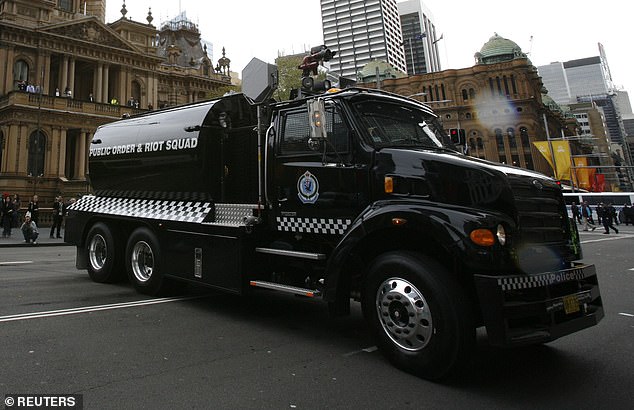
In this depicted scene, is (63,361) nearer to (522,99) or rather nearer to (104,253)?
(104,253)

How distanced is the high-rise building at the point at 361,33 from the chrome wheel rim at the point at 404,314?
87.6m

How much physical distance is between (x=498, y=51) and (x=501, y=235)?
253 ft

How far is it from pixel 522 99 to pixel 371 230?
71.8 metres

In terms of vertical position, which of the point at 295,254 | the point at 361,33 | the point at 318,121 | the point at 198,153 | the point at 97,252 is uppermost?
the point at 361,33

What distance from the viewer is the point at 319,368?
12.6ft

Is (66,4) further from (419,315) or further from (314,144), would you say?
(419,315)

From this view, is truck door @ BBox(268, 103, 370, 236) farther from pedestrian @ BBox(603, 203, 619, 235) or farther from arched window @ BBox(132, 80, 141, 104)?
arched window @ BBox(132, 80, 141, 104)

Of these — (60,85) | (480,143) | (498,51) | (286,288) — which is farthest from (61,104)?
(498,51)

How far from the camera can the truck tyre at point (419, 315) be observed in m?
3.39

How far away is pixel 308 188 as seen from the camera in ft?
16.4

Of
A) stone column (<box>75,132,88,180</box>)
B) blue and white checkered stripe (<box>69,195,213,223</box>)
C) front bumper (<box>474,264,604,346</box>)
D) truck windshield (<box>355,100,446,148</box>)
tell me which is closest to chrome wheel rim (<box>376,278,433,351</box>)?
front bumper (<box>474,264,604,346</box>)

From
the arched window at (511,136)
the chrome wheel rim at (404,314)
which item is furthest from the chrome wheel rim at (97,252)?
the arched window at (511,136)

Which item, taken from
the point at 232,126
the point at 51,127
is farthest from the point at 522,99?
the point at 232,126

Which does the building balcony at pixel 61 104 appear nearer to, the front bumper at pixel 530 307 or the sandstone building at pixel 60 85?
the sandstone building at pixel 60 85
